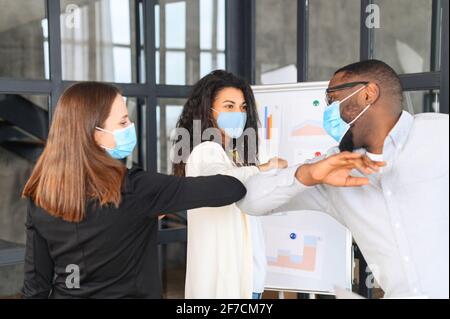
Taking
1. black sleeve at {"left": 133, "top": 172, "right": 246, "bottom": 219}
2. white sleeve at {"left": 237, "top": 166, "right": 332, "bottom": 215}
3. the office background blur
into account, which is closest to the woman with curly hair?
white sleeve at {"left": 237, "top": 166, "right": 332, "bottom": 215}

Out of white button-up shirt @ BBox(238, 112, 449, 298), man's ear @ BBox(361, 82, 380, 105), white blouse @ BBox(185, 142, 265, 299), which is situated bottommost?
white blouse @ BBox(185, 142, 265, 299)

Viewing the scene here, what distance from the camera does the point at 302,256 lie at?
9.18 ft

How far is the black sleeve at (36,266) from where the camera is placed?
1552 millimetres

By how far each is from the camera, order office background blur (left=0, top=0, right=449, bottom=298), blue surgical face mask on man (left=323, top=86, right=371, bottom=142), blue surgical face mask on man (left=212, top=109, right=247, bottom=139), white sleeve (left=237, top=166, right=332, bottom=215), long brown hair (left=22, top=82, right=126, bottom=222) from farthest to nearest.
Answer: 1. office background blur (left=0, top=0, right=449, bottom=298)
2. blue surgical face mask on man (left=212, top=109, right=247, bottom=139)
3. blue surgical face mask on man (left=323, top=86, right=371, bottom=142)
4. white sleeve (left=237, top=166, right=332, bottom=215)
5. long brown hair (left=22, top=82, right=126, bottom=222)

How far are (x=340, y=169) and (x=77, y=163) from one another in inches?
30.5

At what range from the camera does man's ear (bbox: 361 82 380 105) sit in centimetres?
157

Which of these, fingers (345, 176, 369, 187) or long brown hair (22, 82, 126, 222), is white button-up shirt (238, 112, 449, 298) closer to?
fingers (345, 176, 369, 187)

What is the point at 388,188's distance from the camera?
1472mm

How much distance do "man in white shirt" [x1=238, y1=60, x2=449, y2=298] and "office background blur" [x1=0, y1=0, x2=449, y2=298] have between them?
258 mm

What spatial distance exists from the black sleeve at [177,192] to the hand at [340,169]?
0.93ft

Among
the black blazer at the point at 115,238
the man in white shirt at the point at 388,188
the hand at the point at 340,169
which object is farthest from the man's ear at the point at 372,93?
the black blazer at the point at 115,238

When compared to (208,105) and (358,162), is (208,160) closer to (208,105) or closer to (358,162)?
(208,105)

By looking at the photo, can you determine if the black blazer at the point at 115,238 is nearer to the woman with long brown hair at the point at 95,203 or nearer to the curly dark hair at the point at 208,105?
the woman with long brown hair at the point at 95,203

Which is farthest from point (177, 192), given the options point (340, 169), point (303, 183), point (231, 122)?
point (231, 122)
